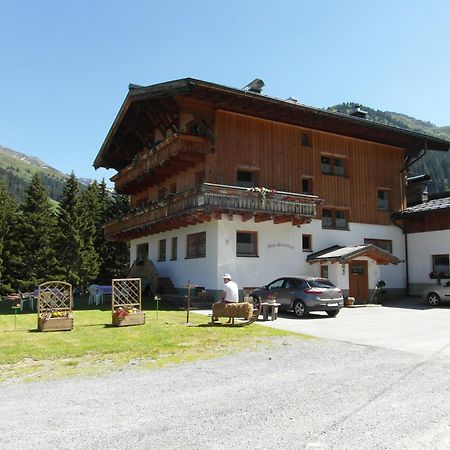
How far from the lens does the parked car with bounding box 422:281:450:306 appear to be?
23078mm

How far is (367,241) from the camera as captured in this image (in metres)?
28.2

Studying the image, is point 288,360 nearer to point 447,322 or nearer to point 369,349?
point 369,349

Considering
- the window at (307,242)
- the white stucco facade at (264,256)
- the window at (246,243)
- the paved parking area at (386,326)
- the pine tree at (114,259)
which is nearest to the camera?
the paved parking area at (386,326)

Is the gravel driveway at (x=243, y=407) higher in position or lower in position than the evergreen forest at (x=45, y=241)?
lower

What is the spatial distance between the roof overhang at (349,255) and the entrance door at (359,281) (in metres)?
0.83

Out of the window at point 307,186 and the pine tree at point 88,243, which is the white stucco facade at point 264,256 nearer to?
the window at point 307,186

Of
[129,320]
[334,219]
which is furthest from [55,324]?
[334,219]

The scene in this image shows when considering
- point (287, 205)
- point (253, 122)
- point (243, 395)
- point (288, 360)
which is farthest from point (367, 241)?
point (243, 395)

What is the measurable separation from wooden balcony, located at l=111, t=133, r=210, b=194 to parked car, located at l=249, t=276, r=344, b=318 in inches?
336

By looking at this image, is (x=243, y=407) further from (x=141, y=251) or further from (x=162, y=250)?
(x=141, y=251)

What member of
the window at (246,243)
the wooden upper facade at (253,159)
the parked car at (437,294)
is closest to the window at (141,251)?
the wooden upper facade at (253,159)

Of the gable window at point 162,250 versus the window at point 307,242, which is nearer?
the window at point 307,242

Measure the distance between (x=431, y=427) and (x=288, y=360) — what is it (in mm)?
4450

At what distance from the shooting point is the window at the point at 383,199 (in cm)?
2961
